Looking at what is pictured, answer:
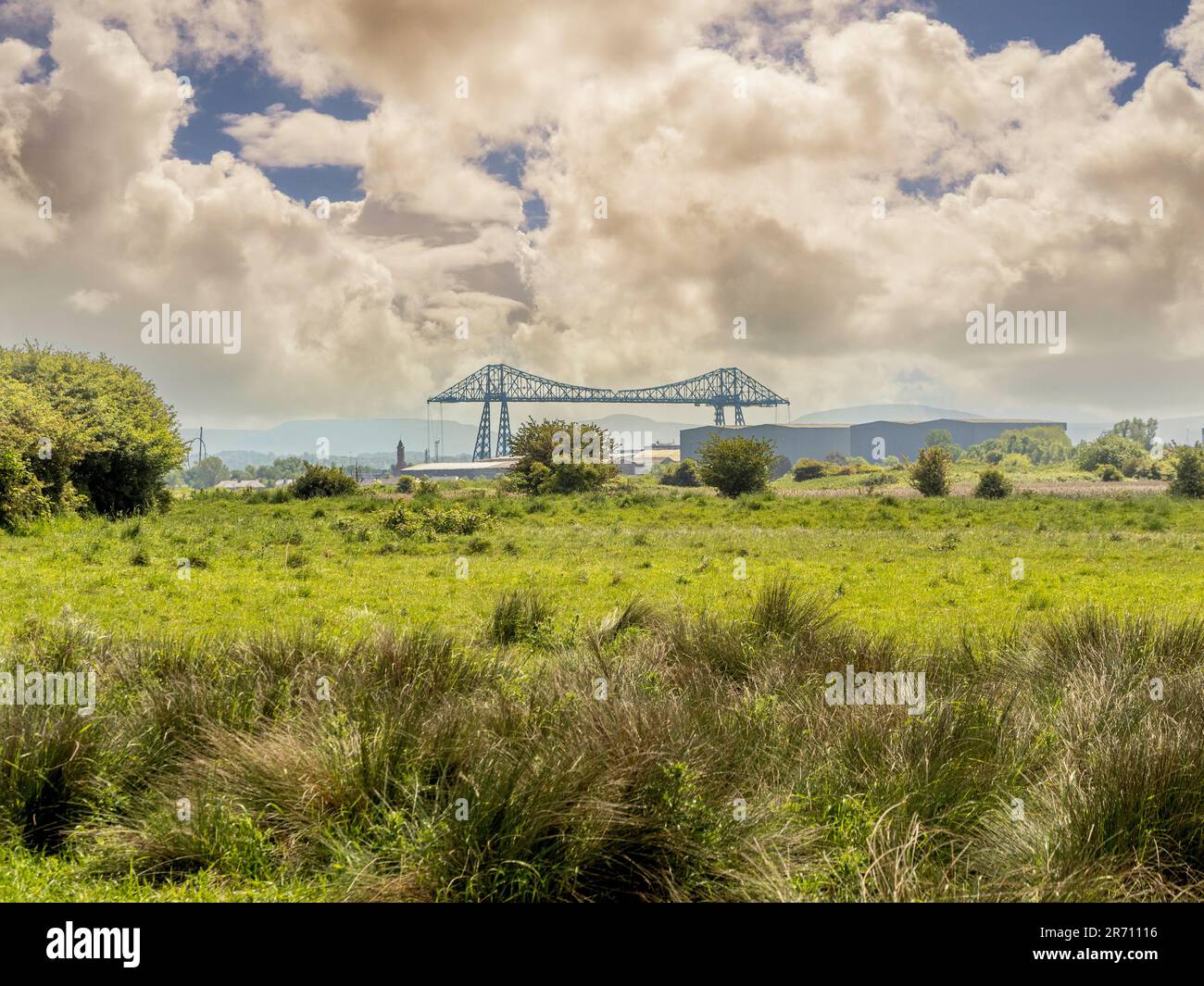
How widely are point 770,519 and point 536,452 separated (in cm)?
1739

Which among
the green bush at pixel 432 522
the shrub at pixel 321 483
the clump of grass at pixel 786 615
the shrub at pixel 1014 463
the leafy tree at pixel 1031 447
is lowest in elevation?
the clump of grass at pixel 786 615

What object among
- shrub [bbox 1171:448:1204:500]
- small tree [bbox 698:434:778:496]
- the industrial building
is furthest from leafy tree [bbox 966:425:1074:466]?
small tree [bbox 698:434:778:496]

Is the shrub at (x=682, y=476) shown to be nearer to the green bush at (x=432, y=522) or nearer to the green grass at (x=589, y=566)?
the green grass at (x=589, y=566)

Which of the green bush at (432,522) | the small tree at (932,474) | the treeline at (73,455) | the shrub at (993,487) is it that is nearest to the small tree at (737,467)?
the small tree at (932,474)

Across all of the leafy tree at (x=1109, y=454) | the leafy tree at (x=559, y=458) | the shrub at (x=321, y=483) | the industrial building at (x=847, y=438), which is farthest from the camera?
the industrial building at (x=847, y=438)

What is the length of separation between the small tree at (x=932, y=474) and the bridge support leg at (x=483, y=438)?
386ft

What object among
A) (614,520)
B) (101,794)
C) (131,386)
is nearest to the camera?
(101,794)

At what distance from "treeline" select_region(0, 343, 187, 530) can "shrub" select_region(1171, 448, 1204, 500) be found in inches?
1541

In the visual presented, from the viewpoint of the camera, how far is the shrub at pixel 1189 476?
3447 cm

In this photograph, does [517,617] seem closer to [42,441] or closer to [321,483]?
[42,441]

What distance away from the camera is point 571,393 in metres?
170

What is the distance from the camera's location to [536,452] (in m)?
41.8

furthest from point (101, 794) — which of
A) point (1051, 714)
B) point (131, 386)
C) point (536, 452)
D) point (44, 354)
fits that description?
point (44, 354)

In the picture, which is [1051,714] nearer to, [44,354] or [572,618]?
[572,618]
